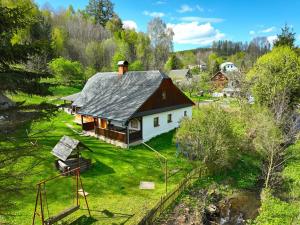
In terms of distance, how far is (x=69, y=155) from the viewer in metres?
17.0

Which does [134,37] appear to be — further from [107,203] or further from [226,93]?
[107,203]

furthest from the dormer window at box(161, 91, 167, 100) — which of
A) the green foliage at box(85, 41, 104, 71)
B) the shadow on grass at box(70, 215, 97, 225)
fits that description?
the green foliage at box(85, 41, 104, 71)

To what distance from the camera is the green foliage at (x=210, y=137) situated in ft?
56.9

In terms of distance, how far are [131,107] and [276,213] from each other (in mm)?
14872

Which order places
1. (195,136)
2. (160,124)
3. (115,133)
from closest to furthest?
(195,136) < (115,133) < (160,124)

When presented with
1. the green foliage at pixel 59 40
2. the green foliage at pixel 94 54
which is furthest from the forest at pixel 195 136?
the green foliage at pixel 94 54

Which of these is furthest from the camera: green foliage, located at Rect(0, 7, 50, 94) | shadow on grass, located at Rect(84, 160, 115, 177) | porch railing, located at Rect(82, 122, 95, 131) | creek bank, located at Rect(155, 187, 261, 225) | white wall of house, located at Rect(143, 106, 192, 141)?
porch railing, located at Rect(82, 122, 95, 131)

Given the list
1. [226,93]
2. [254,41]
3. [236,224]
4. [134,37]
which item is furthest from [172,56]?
[254,41]

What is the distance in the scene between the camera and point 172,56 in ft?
290

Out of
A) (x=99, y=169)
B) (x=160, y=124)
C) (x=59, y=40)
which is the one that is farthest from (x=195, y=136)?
(x=59, y=40)

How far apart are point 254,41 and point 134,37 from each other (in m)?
114

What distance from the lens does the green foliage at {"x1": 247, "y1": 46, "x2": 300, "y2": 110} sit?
2674cm

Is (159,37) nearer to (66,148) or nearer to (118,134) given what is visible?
(118,134)

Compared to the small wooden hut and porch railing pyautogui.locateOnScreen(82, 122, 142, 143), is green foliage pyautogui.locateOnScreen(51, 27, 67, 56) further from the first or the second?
the small wooden hut
